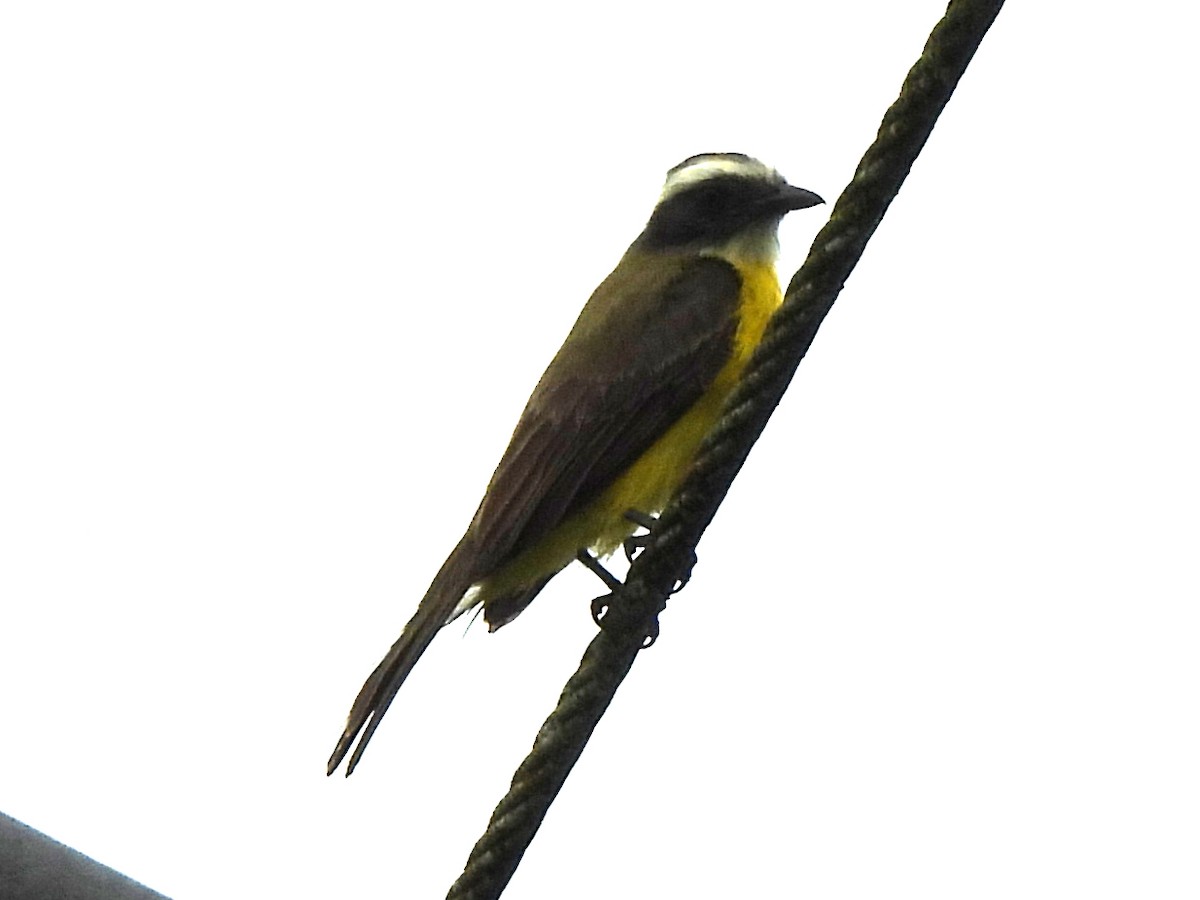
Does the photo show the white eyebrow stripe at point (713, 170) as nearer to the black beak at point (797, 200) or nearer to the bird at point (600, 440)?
the black beak at point (797, 200)

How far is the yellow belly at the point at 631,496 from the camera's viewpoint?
517 cm

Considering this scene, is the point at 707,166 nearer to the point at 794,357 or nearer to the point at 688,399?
the point at 688,399

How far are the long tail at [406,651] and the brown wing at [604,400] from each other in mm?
82

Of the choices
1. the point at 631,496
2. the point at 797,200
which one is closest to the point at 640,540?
the point at 631,496

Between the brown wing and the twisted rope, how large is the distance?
4.43 ft

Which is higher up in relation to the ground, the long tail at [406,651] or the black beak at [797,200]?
the black beak at [797,200]

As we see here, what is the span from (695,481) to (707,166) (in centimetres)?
319

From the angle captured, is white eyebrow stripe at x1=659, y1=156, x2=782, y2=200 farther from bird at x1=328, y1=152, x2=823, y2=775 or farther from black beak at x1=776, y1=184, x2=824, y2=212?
bird at x1=328, y1=152, x2=823, y2=775

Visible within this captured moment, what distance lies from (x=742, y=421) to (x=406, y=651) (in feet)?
5.20

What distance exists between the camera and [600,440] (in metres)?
5.22

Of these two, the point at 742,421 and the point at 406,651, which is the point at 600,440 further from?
the point at 742,421

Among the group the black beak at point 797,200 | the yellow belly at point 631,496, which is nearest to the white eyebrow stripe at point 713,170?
the black beak at point 797,200

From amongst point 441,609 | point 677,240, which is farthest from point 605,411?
point 677,240

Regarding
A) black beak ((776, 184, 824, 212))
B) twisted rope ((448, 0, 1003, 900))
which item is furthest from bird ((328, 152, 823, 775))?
twisted rope ((448, 0, 1003, 900))
